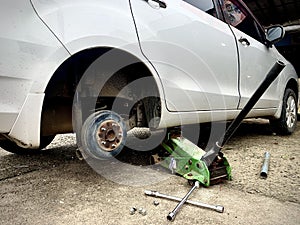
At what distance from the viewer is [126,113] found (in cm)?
189

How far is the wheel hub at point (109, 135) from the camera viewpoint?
61.5 inches

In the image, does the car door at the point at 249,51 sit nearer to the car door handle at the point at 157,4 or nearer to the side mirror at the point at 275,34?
the side mirror at the point at 275,34

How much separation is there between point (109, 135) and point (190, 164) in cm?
63

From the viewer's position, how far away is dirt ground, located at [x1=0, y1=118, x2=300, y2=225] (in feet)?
4.35

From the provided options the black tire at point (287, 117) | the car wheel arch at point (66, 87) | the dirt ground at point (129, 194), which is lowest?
the black tire at point (287, 117)

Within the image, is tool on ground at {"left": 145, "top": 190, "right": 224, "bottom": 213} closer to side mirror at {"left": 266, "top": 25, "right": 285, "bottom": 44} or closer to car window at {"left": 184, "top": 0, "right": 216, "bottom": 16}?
car window at {"left": 184, "top": 0, "right": 216, "bottom": 16}

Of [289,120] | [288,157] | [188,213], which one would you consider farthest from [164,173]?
[289,120]

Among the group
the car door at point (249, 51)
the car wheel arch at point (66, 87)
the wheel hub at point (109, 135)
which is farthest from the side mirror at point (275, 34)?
the wheel hub at point (109, 135)

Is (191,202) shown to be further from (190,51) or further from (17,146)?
(17,146)

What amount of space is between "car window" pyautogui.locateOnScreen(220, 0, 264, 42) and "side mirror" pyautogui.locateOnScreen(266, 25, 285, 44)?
0.36 ft

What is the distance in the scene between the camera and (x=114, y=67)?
68.4 inches

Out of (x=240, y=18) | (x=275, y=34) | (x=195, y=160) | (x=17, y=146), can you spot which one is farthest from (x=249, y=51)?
(x=17, y=146)

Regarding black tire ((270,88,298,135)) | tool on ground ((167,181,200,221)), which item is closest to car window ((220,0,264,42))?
black tire ((270,88,298,135))

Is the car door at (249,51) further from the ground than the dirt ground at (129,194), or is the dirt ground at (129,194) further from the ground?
the car door at (249,51)
